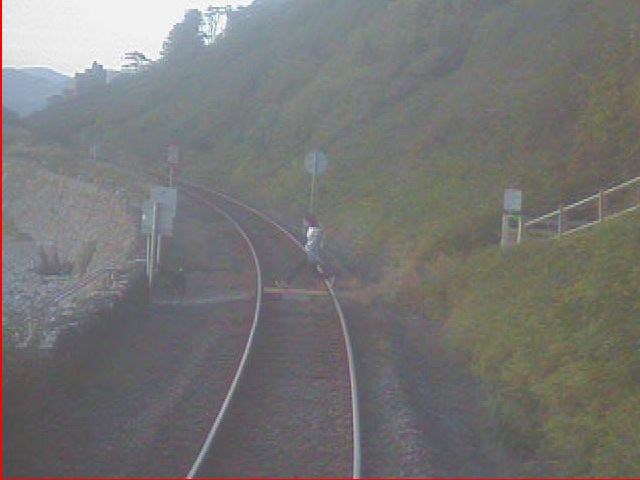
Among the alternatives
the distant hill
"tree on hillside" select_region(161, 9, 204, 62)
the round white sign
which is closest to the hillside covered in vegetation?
the round white sign

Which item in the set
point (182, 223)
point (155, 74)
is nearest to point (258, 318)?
point (182, 223)

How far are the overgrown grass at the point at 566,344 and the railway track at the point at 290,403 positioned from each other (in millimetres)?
2015

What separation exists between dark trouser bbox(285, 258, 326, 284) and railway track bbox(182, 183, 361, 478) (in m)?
1.31

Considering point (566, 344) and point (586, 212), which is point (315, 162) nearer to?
point (586, 212)

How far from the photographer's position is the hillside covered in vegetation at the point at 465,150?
1412cm

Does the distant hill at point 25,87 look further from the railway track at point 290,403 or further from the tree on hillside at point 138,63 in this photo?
the tree on hillside at point 138,63

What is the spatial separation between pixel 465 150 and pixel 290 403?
75.8 feet

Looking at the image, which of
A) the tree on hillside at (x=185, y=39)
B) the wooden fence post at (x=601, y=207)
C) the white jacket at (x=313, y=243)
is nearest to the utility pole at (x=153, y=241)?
the white jacket at (x=313, y=243)

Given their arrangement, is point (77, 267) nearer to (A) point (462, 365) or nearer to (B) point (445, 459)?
(A) point (462, 365)

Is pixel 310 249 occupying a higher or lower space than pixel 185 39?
lower

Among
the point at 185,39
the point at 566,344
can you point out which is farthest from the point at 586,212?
the point at 185,39

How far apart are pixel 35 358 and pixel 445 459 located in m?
4.98

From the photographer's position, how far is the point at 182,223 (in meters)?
37.2

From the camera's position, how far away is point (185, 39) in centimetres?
10775
